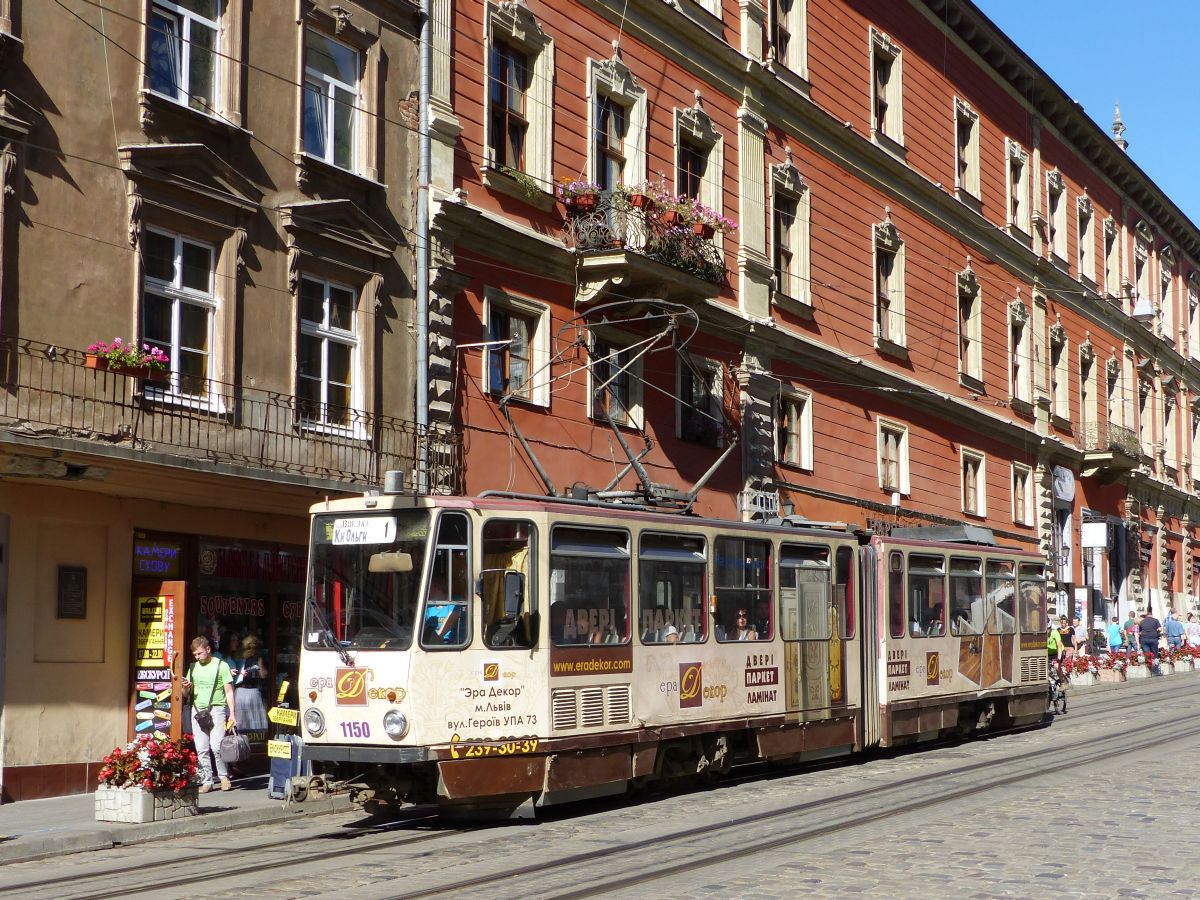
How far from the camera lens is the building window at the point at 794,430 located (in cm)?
2795

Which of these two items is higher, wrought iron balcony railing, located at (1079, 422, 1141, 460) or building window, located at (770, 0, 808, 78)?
building window, located at (770, 0, 808, 78)

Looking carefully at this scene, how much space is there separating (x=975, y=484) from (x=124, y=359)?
999 inches

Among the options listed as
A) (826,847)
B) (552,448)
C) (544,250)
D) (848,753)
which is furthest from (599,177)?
(826,847)

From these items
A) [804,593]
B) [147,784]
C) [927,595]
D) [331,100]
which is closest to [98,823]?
[147,784]

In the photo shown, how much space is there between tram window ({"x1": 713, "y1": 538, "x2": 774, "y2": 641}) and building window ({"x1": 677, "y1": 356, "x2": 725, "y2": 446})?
27.1 feet

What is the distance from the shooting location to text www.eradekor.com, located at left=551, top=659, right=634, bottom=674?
44.3 ft

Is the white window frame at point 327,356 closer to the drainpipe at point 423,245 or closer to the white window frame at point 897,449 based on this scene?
the drainpipe at point 423,245

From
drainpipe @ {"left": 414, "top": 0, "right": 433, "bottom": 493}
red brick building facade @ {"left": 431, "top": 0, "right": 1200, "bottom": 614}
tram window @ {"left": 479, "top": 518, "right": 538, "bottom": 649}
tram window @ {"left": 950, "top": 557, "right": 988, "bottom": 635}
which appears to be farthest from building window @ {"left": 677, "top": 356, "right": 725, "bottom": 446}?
tram window @ {"left": 479, "top": 518, "right": 538, "bottom": 649}

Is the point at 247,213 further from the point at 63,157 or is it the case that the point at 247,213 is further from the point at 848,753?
the point at 848,753

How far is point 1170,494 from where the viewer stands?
50531 millimetres

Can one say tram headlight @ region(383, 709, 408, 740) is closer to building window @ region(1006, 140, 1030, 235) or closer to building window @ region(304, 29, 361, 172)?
building window @ region(304, 29, 361, 172)

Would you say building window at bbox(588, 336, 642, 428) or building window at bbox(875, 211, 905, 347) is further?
building window at bbox(875, 211, 905, 347)

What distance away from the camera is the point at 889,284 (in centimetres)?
3272

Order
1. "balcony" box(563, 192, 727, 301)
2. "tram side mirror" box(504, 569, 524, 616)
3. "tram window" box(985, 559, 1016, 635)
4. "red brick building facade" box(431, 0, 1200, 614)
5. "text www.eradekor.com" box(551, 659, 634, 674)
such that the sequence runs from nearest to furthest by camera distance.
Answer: "tram side mirror" box(504, 569, 524, 616), "text www.eradekor.com" box(551, 659, 634, 674), "red brick building facade" box(431, 0, 1200, 614), "tram window" box(985, 559, 1016, 635), "balcony" box(563, 192, 727, 301)
